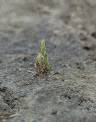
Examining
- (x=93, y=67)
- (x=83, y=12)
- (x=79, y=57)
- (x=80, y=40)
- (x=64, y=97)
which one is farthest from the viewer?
(x=83, y=12)

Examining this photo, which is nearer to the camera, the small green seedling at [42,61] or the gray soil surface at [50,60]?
the gray soil surface at [50,60]

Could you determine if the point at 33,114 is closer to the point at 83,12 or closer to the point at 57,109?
the point at 57,109

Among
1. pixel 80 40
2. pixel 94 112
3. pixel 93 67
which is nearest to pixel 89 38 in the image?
pixel 80 40

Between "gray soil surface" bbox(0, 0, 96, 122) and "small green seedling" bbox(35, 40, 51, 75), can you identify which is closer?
"gray soil surface" bbox(0, 0, 96, 122)

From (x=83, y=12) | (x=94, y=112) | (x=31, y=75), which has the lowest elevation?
(x=94, y=112)
